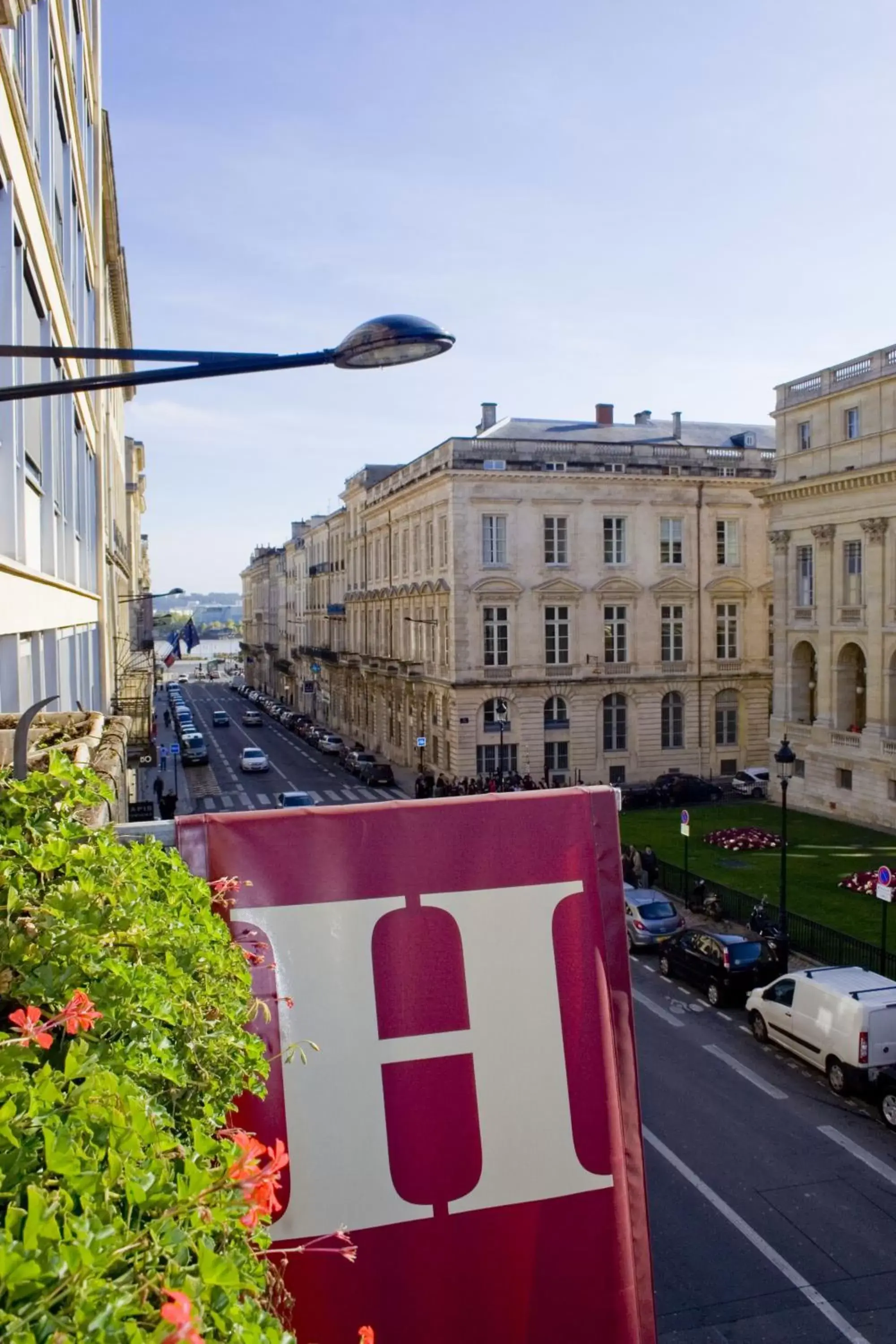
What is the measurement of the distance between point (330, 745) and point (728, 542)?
2628 cm

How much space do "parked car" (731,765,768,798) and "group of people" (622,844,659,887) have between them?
15.5 meters

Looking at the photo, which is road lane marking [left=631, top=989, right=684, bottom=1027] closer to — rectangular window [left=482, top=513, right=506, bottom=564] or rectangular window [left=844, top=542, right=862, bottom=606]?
rectangular window [left=844, top=542, right=862, bottom=606]

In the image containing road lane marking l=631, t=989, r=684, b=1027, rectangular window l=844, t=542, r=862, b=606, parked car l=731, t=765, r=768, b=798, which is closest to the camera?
road lane marking l=631, t=989, r=684, b=1027

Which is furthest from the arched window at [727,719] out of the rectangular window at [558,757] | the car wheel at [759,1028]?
the car wheel at [759,1028]

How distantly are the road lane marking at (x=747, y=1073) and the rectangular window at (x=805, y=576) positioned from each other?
26723mm

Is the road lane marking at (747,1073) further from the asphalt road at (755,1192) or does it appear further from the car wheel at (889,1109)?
the car wheel at (889,1109)

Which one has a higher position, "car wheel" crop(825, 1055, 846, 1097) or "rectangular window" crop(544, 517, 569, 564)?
"rectangular window" crop(544, 517, 569, 564)

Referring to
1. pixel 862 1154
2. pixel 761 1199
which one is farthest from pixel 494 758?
pixel 761 1199

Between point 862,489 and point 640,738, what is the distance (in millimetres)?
15647

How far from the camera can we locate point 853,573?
38750 millimetres

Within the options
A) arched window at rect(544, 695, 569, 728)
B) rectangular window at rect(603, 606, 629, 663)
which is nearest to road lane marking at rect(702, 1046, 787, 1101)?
arched window at rect(544, 695, 569, 728)

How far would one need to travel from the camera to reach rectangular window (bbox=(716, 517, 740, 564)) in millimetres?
49469

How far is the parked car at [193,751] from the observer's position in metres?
57.6

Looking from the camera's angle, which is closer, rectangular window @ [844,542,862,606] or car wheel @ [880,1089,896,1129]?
car wheel @ [880,1089,896,1129]
